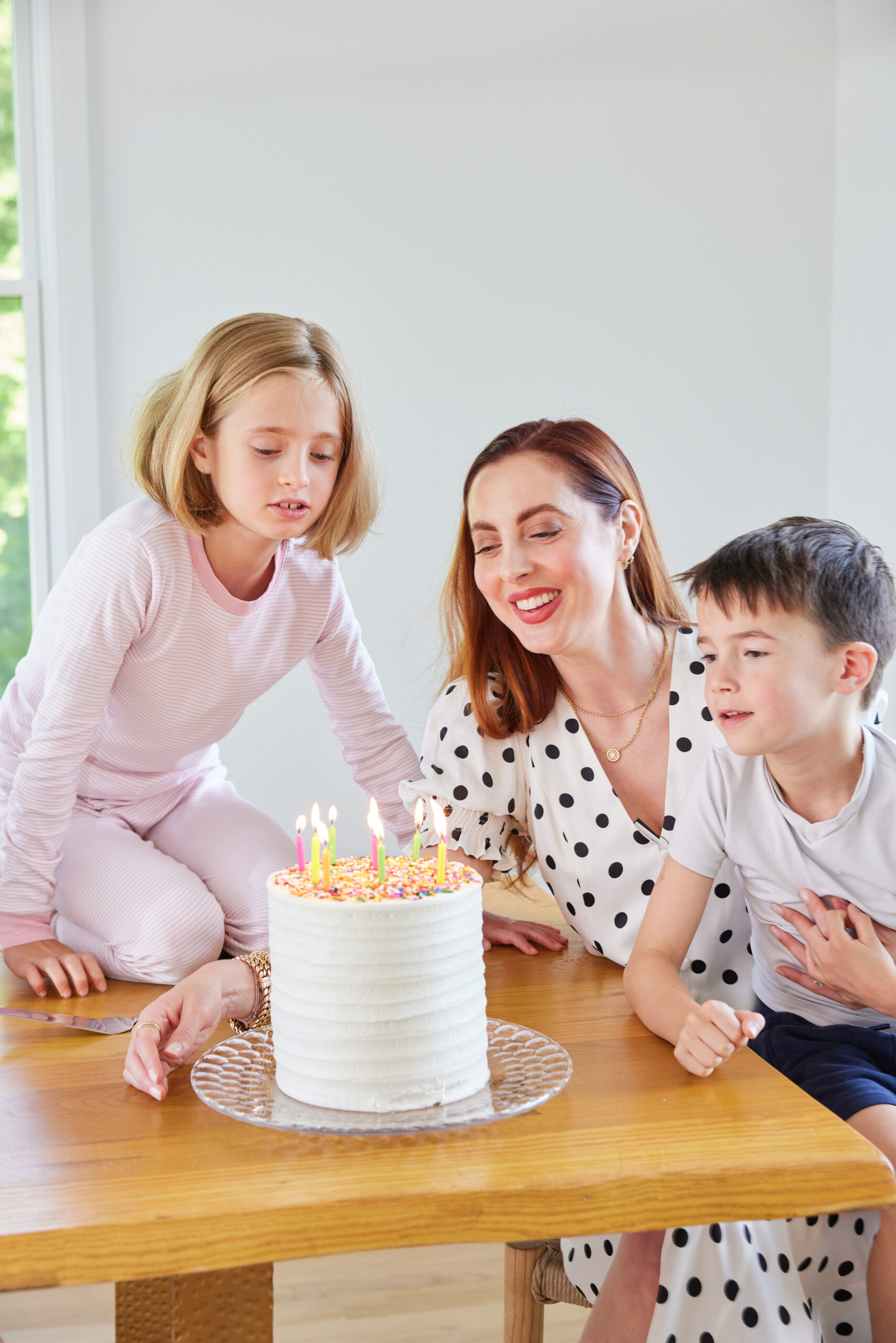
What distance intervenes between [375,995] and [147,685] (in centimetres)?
94

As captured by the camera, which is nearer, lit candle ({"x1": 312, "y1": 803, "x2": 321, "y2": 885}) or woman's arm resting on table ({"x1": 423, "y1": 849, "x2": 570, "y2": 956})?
lit candle ({"x1": 312, "y1": 803, "x2": 321, "y2": 885})

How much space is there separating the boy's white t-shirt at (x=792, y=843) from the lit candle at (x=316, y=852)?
0.44 meters

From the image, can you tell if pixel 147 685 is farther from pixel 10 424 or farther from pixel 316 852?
pixel 10 424

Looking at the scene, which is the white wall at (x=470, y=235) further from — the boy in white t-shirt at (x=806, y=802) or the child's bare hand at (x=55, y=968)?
the boy in white t-shirt at (x=806, y=802)

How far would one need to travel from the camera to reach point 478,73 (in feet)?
9.75

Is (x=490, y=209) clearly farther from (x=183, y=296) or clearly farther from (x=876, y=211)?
(x=876, y=211)

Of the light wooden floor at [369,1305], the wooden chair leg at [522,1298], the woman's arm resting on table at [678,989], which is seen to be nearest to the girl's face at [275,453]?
the woman's arm resting on table at [678,989]

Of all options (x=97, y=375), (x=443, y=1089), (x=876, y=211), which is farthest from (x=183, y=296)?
(x=443, y=1089)

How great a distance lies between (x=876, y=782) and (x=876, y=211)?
2381 mm

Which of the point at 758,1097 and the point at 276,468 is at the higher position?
the point at 276,468

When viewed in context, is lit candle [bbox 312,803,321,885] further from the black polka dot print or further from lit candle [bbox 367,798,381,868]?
the black polka dot print

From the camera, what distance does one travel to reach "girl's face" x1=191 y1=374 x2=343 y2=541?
1.58 meters

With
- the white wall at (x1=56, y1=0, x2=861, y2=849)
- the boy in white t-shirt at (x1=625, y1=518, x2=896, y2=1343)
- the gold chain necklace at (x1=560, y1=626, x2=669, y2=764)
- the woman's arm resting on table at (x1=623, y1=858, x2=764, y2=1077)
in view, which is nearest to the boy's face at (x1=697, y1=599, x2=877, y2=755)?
the boy in white t-shirt at (x1=625, y1=518, x2=896, y2=1343)

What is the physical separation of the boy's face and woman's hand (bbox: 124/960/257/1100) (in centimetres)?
53
